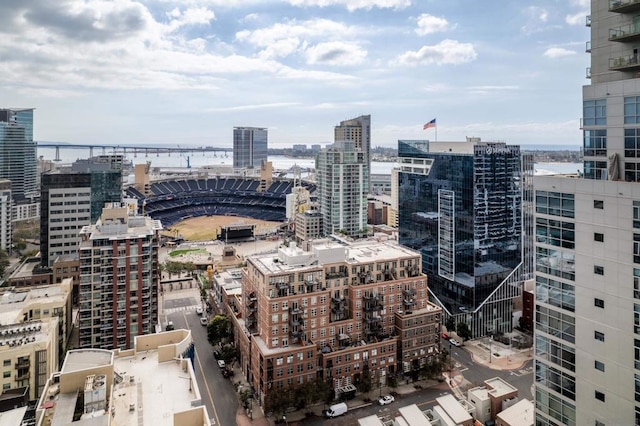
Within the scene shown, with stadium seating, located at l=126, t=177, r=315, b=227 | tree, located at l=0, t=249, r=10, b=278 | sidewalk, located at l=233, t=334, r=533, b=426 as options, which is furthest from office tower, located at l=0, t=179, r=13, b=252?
sidewalk, located at l=233, t=334, r=533, b=426

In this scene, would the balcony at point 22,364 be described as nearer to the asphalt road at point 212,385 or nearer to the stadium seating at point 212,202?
the asphalt road at point 212,385

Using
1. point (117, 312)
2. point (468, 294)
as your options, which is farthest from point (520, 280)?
point (117, 312)

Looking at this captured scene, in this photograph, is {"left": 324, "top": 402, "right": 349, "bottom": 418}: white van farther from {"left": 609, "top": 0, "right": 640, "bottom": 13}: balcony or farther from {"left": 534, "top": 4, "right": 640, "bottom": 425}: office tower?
{"left": 609, "top": 0, "right": 640, "bottom": 13}: balcony

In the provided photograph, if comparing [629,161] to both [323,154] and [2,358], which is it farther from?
[323,154]

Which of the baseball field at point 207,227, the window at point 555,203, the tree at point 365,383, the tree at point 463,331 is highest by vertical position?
the window at point 555,203

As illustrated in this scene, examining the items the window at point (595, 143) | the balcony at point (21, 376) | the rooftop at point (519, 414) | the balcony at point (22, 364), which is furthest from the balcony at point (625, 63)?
the balcony at point (21, 376)

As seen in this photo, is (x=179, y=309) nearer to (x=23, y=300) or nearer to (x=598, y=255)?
(x=23, y=300)
